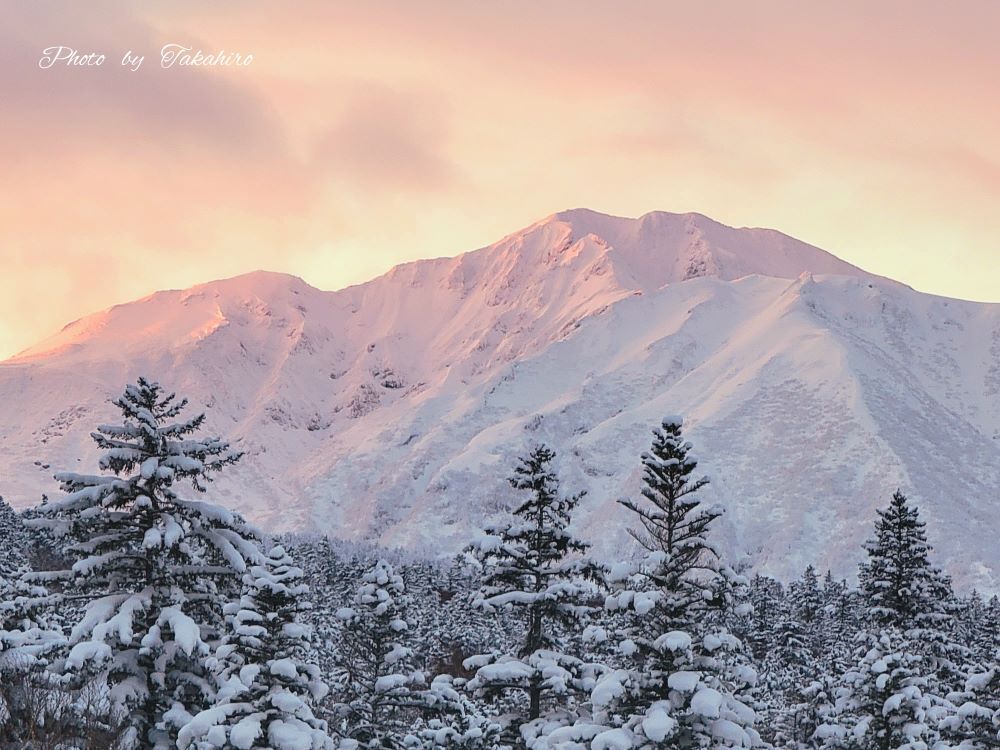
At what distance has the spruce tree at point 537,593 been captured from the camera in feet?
79.3

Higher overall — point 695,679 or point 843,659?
point 695,679

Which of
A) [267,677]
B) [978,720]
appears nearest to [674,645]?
[267,677]

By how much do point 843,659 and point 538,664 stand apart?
37.4m

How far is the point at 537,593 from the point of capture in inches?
974

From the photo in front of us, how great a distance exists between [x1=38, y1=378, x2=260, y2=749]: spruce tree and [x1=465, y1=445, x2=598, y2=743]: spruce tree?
6134 millimetres

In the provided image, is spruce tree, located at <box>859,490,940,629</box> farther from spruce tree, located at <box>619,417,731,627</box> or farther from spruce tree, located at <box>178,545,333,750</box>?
spruce tree, located at <box>178,545,333,750</box>

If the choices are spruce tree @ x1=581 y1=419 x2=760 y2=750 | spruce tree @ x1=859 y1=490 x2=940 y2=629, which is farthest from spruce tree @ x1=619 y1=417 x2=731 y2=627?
spruce tree @ x1=859 y1=490 x2=940 y2=629

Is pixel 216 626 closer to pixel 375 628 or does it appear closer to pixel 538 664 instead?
pixel 375 628

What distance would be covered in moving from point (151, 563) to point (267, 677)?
3.65 meters

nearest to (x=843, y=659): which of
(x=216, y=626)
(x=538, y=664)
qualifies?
(x=538, y=664)

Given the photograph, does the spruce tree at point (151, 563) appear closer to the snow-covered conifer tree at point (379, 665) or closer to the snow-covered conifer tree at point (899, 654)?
the snow-covered conifer tree at point (379, 665)

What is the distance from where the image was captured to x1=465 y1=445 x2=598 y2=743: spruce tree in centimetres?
2417

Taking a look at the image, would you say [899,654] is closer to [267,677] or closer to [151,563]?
[267,677]

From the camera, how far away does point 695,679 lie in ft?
70.4
